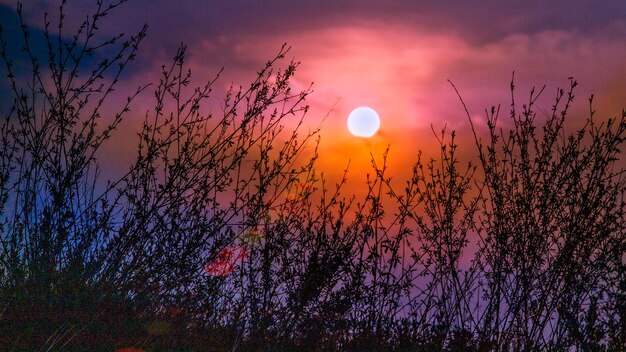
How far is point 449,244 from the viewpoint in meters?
5.55

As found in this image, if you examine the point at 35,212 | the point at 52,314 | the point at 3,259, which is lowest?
the point at 52,314

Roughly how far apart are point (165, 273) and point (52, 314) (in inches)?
42.9

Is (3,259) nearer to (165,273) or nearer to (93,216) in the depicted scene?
(93,216)

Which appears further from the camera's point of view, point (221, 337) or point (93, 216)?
point (93, 216)

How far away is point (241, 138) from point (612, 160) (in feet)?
9.33

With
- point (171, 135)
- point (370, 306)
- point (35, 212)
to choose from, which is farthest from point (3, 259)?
point (370, 306)

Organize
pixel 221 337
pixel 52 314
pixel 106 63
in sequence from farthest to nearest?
pixel 106 63 < pixel 221 337 < pixel 52 314

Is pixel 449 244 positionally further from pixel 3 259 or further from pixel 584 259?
pixel 3 259

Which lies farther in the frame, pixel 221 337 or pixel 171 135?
pixel 171 135

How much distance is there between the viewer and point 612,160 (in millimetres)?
5402

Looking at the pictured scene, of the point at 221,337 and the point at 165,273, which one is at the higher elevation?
the point at 165,273

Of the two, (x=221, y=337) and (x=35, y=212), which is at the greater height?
(x=35, y=212)

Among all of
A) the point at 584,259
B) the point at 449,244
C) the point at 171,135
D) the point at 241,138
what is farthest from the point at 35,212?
the point at 584,259

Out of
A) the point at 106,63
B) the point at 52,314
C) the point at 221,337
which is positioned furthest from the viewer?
the point at 106,63
